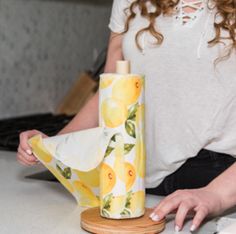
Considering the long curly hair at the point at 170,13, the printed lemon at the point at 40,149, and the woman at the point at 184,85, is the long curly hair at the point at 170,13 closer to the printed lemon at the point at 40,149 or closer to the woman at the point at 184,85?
the woman at the point at 184,85

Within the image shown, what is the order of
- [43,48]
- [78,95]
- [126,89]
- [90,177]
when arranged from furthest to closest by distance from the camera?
[78,95] < [43,48] < [90,177] < [126,89]

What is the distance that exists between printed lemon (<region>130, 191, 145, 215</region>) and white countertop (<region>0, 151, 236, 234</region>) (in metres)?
0.05

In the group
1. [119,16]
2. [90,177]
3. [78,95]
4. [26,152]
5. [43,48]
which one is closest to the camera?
[90,177]

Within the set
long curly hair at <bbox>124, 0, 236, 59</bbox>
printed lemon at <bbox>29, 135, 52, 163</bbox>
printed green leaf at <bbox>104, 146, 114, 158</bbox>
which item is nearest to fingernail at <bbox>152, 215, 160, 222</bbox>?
printed green leaf at <bbox>104, 146, 114, 158</bbox>

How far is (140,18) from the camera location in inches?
49.6

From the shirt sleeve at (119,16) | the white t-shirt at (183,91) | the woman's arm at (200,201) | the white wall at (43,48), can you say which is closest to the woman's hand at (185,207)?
the woman's arm at (200,201)

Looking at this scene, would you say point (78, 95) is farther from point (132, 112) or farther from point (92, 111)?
point (132, 112)

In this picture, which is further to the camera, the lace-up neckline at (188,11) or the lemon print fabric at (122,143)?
the lace-up neckline at (188,11)

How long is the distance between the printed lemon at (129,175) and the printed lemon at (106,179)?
0.07 feet

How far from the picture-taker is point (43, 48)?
2.28 m

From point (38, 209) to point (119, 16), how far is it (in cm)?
44

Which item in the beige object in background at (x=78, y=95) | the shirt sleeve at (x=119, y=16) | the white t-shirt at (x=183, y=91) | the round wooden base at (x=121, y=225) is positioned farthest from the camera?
the beige object in background at (x=78, y=95)

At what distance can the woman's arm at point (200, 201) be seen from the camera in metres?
0.96

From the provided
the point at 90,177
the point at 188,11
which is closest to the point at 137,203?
the point at 90,177
